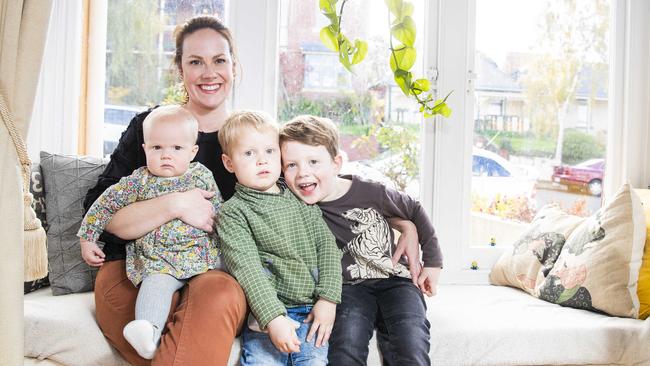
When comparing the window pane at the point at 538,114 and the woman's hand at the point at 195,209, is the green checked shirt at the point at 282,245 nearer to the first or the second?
the woman's hand at the point at 195,209

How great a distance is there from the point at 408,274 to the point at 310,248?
1.09 feet

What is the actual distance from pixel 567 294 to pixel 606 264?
0.16 meters

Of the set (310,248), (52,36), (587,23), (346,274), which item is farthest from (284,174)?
(587,23)

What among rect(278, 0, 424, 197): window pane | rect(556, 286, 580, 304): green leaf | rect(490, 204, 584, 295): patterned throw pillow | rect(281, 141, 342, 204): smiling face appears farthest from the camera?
rect(278, 0, 424, 197): window pane

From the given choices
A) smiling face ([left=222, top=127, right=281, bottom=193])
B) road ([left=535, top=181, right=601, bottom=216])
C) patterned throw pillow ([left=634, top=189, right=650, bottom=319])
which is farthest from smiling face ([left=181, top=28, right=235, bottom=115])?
patterned throw pillow ([left=634, top=189, right=650, bottom=319])

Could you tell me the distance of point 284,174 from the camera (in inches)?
71.1

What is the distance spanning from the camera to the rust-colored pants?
4.96 ft

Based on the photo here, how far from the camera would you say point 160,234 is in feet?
5.62

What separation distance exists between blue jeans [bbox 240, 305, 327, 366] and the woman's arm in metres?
0.32

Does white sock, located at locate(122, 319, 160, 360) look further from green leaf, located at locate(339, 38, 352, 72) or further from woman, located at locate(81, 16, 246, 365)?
green leaf, located at locate(339, 38, 352, 72)

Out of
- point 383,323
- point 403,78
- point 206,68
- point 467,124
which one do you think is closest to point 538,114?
point 467,124

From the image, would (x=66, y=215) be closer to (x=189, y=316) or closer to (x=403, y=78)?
(x=189, y=316)

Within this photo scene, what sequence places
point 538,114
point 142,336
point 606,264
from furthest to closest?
1. point 538,114
2. point 606,264
3. point 142,336

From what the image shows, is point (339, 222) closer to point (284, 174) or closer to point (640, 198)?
point (284, 174)
